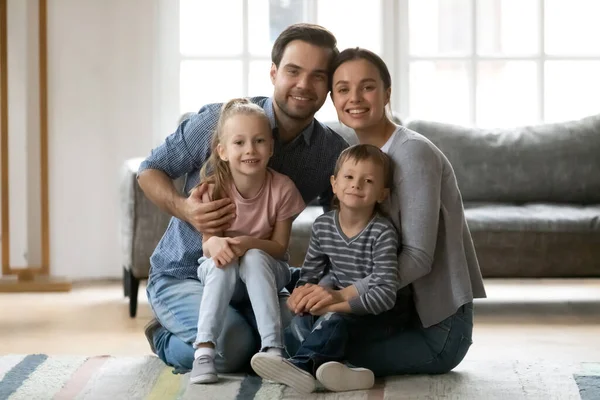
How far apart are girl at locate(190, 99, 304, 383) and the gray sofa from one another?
3.93 feet

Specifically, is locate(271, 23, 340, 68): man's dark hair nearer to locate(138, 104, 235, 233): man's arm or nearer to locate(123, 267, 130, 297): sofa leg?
locate(138, 104, 235, 233): man's arm

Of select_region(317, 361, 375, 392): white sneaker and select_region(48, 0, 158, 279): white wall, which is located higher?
select_region(48, 0, 158, 279): white wall

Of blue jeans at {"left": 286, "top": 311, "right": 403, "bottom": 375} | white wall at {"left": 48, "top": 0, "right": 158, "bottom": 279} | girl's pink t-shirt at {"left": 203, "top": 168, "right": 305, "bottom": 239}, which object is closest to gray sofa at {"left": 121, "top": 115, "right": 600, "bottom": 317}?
white wall at {"left": 48, "top": 0, "right": 158, "bottom": 279}

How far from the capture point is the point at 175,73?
521 cm

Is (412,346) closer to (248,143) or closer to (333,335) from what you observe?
(333,335)

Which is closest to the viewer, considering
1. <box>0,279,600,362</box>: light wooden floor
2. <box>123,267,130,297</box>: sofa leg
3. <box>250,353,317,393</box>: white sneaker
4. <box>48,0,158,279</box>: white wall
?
<box>250,353,317,393</box>: white sneaker

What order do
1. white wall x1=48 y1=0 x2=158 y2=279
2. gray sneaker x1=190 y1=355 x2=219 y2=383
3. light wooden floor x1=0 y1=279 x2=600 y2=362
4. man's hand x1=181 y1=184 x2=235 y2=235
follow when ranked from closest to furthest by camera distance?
gray sneaker x1=190 y1=355 x2=219 y2=383, man's hand x1=181 y1=184 x2=235 y2=235, light wooden floor x1=0 y1=279 x2=600 y2=362, white wall x1=48 y1=0 x2=158 y2=279

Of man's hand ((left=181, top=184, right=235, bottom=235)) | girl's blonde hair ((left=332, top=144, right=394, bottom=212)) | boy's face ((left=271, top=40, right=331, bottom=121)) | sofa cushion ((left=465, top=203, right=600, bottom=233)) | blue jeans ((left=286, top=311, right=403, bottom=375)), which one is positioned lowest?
blue jeans ((left=286, top=311, right=403, bottom=375))

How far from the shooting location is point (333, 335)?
264 cm

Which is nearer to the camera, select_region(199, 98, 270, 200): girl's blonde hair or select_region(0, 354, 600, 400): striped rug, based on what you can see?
select_region(0, 354, 600, 400): striped rug

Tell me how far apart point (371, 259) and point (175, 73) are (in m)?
2.71

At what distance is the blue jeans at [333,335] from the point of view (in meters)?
2.64

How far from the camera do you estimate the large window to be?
17.1 ft

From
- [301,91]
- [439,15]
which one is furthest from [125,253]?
[439,15]
